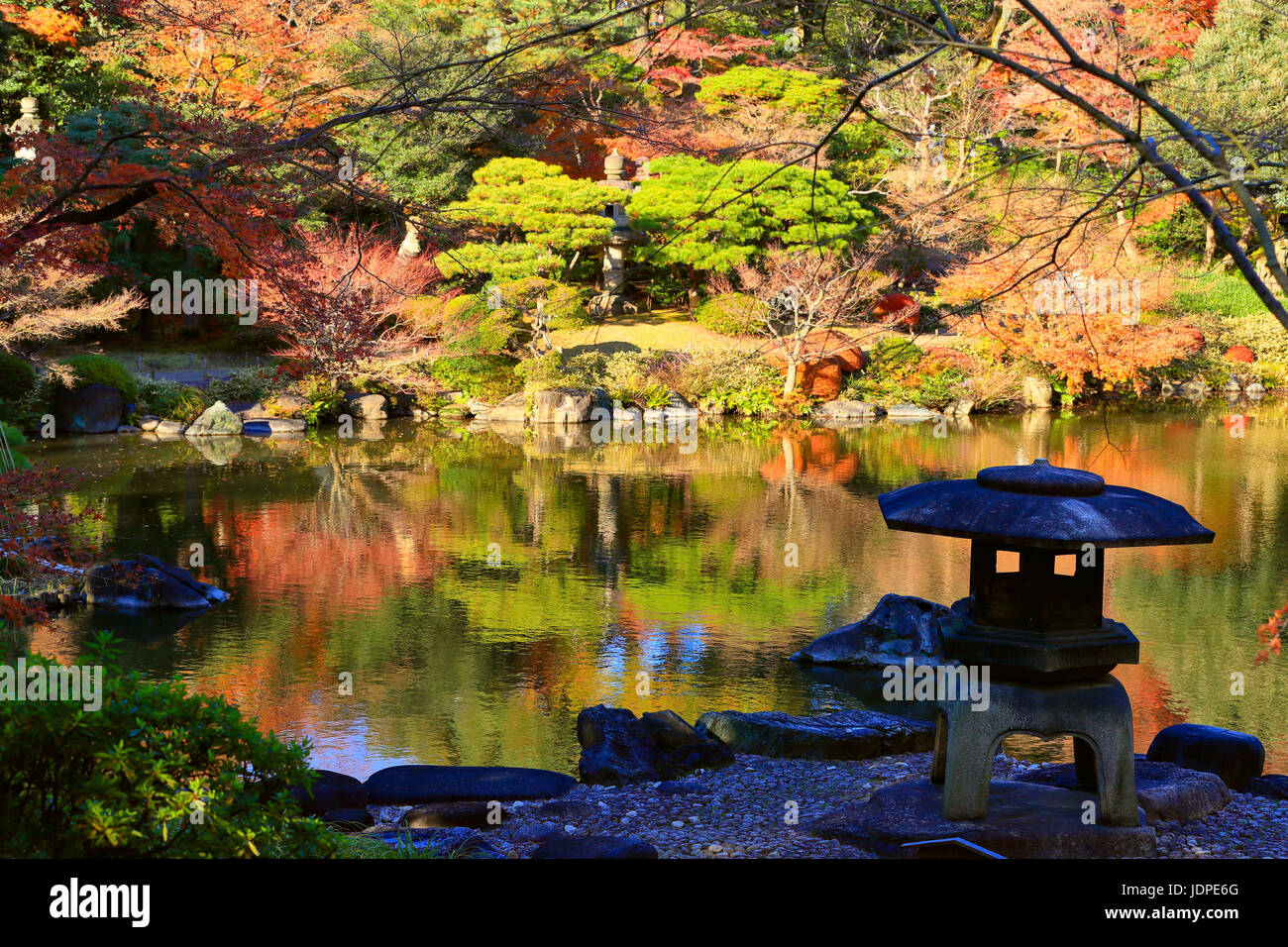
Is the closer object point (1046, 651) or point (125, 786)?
point (125, 786)

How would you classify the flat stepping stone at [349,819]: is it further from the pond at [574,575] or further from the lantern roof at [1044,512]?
the lantern roof at [1044,512]

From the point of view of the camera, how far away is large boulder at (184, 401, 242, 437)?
19594 mm

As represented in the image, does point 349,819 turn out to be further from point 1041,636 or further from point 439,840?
point 1041,636

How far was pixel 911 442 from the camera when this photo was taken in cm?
1886

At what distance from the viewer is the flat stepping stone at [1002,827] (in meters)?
4.34

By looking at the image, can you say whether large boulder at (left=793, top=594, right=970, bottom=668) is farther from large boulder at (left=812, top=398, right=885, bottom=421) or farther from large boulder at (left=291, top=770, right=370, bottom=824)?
large boulder at (left=812, top=398, right=885, bottom=421)

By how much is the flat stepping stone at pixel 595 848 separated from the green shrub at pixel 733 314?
62.1 ft

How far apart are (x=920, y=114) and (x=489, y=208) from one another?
9.21 metres

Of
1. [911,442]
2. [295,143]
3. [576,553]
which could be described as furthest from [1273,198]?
[295,143]

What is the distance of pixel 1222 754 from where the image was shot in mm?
5566

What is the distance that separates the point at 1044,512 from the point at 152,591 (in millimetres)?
7527

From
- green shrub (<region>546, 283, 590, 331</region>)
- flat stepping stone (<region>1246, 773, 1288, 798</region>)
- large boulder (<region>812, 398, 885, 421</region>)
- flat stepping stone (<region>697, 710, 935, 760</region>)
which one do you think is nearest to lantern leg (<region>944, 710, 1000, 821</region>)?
flat stepping stone (<region>697, 710, 935, 760</region>)

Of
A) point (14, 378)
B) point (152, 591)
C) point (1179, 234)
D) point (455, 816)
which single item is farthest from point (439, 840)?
point (1179, 234)
